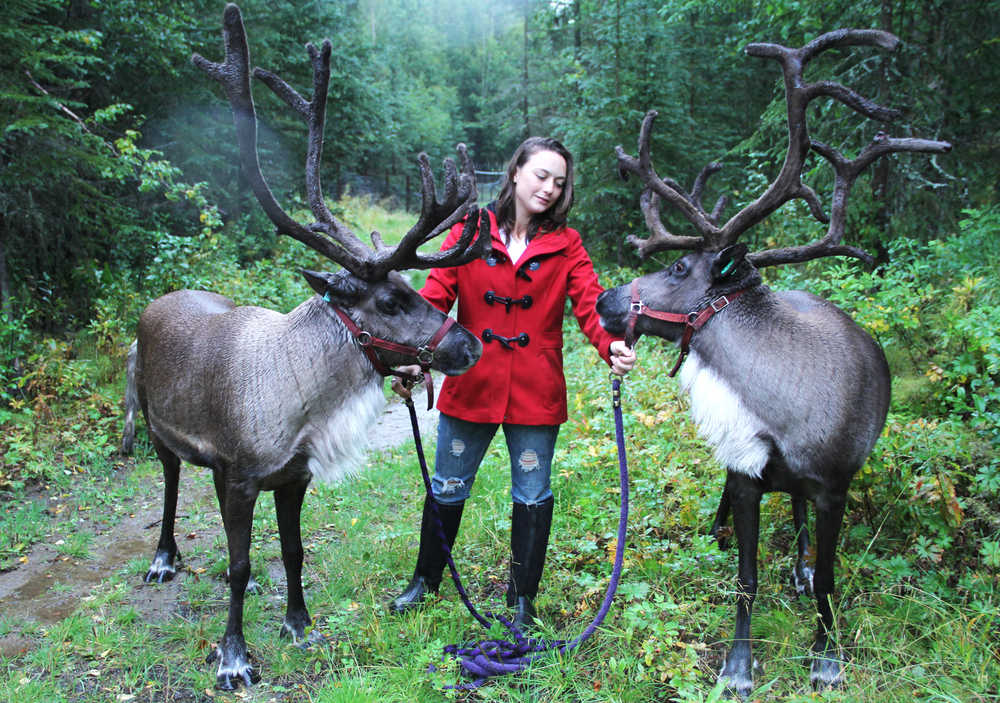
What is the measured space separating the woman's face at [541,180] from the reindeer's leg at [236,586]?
207 cm

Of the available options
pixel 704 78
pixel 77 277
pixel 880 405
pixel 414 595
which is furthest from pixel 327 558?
pixel 704 78

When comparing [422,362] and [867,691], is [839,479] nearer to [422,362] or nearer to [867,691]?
[867,691]

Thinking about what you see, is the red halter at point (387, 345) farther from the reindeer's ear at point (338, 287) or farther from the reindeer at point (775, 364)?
the reindeer at point (775, 364)

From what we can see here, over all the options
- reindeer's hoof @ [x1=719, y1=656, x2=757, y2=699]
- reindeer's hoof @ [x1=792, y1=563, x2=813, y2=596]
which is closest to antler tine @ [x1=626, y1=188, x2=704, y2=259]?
reindeer's hoof @ [x1=792, y1=563, x2=813, y2=596]

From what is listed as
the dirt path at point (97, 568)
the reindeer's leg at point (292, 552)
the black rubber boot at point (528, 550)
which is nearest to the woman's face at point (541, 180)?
the black rubber boot at point (528, 550)

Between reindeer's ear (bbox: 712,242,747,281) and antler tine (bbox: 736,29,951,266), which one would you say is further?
reindeer's ear (bbox: 712,242,747,281)

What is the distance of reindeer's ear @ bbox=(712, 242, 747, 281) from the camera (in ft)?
10.8

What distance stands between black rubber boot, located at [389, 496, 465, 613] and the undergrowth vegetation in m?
0.11

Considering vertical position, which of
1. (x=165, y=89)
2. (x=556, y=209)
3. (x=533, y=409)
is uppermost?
(x=165, y=89)

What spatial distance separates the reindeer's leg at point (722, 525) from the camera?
4289mm

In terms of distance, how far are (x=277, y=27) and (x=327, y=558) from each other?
12541 mm

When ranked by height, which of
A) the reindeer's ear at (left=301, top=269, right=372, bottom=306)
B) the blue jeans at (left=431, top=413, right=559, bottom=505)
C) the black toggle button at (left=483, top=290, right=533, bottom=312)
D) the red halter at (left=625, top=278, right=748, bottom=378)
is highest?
the reindeer's ear at (left=301, top=269, right=372, bottom=306)

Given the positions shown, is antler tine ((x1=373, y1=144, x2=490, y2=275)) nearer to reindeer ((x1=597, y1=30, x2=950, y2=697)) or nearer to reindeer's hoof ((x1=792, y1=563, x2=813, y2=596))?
reindeer ((x1=597, y1=30, x2=950, y2=697))

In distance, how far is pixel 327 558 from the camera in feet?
15.1
